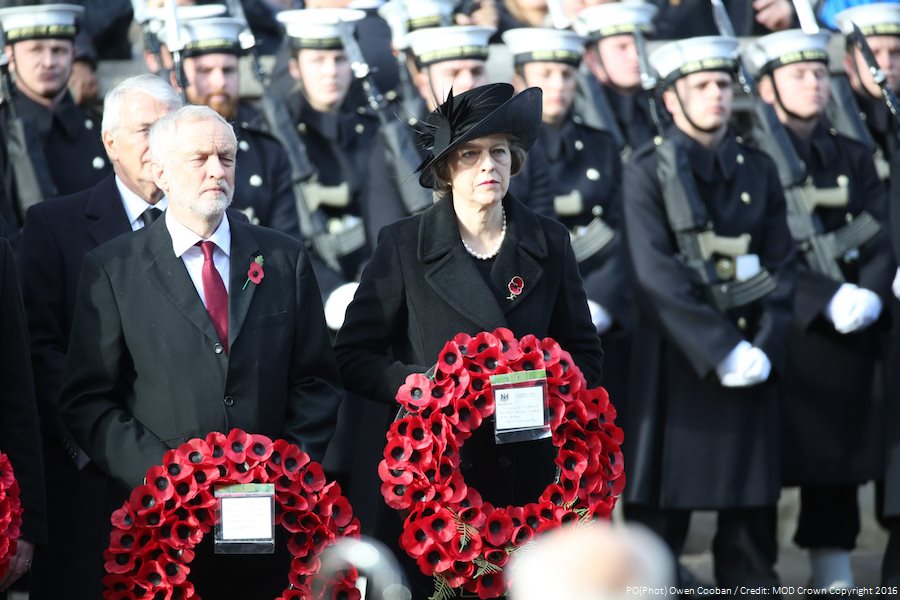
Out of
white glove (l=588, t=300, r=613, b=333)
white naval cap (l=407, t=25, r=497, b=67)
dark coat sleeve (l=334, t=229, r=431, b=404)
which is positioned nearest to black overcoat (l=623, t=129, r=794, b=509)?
white glove (l=588, t=300, r=613, b=333)

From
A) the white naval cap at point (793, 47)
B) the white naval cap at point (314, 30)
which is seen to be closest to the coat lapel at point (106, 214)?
the white naval cap at point (314, 30)

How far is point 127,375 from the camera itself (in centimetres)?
511

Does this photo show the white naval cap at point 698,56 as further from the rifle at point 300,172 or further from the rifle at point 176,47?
the rifle at point 176,47

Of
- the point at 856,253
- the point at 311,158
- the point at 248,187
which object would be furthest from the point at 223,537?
the point at 856,253

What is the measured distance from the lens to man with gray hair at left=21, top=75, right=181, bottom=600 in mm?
5305

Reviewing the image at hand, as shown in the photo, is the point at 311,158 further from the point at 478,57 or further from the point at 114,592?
the point at 114,592

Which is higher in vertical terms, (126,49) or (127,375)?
(126,49)

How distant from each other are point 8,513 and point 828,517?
4535mm

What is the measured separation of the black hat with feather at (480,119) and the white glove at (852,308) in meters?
2.94

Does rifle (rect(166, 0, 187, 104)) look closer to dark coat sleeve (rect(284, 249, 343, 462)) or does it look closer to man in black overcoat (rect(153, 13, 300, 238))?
man in black overcoat (rect(153, 13, 300, 238))

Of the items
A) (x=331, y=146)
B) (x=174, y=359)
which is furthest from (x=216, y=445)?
(x=331, y=146)

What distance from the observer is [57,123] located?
761 centimetres

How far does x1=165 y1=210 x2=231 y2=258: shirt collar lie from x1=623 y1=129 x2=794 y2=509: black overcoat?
2.75 metres

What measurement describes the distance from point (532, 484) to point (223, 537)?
40.3 inches
